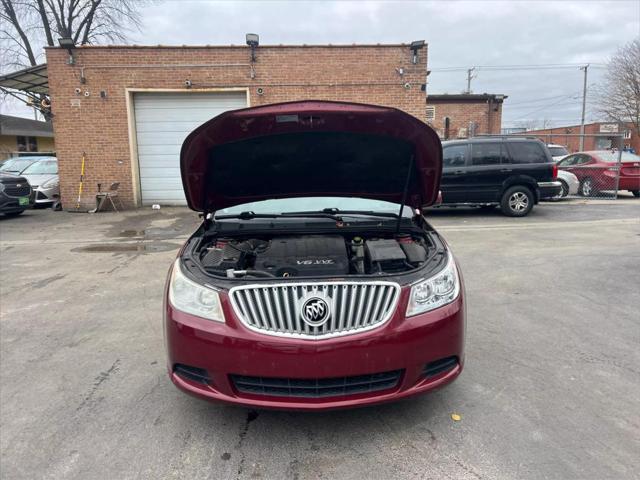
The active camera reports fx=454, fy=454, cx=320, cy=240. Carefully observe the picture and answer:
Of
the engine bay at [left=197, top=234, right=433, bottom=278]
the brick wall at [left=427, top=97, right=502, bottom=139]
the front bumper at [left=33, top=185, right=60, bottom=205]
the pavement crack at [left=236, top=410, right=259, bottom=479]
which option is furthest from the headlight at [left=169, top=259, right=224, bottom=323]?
the brick wall at [left=427, top=97, right=502, bottom=139]

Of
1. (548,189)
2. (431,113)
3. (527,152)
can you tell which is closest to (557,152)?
(431,113)

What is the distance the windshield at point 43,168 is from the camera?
14109 millimetres

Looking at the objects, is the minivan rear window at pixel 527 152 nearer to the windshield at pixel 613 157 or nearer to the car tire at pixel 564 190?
the car tire at pixel 564 190

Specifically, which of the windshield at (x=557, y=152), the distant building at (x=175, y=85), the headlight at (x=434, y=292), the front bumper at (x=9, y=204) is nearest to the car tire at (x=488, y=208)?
the distant building at (x=175, y=85)

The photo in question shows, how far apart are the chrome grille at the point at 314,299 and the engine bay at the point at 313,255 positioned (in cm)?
39

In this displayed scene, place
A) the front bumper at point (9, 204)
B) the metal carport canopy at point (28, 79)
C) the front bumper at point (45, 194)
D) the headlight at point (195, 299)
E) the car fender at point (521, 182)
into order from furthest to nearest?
the front bumper at point (45, 194)
the metal carport canopy at point (28, 79)
the front bumper at point (9, 204)
the car fender at point (521, 182)
the headlight at point (195, 299)

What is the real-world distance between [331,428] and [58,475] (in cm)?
139

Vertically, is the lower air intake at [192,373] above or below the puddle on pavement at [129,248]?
above

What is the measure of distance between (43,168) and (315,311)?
1510 centimetres

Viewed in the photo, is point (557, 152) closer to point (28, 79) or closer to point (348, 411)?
point (28, 79)

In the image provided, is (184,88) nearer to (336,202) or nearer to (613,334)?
(336,202)

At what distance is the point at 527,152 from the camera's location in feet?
34.3

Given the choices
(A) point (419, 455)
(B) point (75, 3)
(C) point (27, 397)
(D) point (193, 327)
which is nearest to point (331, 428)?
(A) point (419, 455)

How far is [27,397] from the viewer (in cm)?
298
